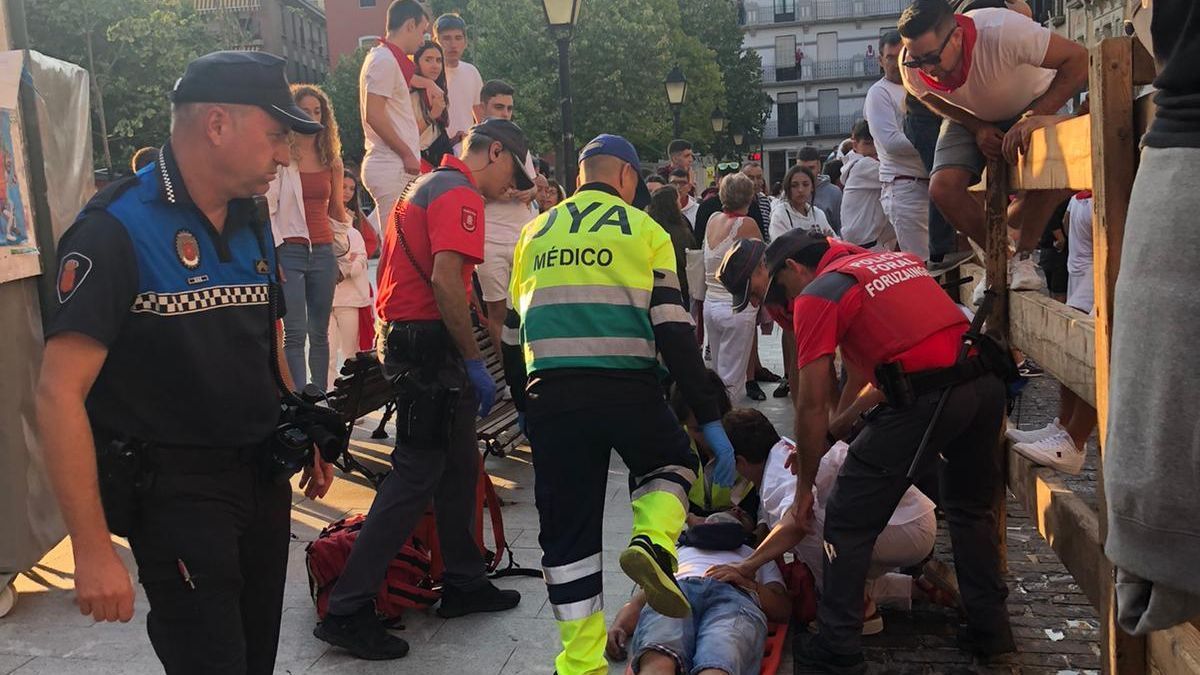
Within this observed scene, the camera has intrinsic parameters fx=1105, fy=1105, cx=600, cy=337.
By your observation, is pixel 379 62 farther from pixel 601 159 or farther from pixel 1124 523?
pixel 1124 523

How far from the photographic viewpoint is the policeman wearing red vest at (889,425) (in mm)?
4387

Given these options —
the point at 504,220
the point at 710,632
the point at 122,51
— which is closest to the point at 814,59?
the point at 122,51

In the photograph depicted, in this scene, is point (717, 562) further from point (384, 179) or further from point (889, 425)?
point (384, 179)

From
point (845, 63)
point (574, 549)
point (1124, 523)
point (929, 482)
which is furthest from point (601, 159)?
point (845, 63)

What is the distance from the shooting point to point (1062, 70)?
15.4 feet

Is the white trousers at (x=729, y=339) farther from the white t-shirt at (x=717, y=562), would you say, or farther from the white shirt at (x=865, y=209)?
the white t-shirt at (x=717, y=562)

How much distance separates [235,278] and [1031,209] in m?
3.85

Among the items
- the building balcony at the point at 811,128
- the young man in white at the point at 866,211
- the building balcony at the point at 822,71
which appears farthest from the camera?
the building balcony at the point at 811,128

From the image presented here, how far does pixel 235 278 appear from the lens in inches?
114

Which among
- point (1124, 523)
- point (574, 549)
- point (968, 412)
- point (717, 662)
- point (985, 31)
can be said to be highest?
point (985, 31)

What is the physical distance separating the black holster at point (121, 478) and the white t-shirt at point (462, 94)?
541cm

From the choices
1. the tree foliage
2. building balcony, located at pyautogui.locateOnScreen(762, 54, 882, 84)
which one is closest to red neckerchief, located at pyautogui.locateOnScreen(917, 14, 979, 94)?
the tree foliage

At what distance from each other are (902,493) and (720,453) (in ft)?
2.47

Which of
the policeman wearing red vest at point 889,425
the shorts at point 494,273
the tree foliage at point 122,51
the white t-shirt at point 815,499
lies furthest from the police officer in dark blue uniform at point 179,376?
the tree foliage at point 122,51
